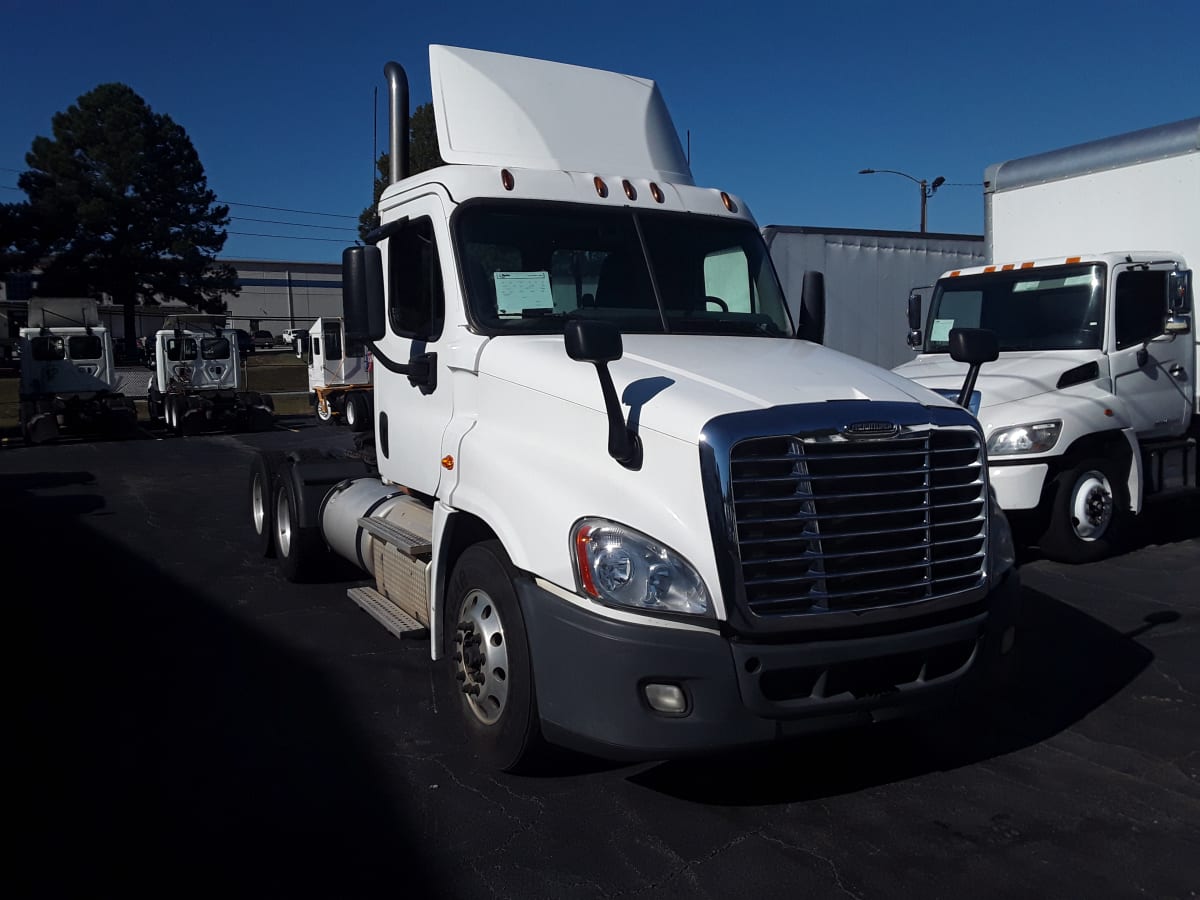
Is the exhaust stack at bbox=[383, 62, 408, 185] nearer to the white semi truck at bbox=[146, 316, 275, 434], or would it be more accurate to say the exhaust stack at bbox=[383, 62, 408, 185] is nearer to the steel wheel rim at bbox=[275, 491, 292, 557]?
the steel wheel rim at bbox=[275, 491, 292, 557]

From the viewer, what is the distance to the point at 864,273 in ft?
44.4

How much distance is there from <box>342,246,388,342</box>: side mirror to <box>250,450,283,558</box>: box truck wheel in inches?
134

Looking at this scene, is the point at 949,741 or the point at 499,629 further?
the point at 949,741

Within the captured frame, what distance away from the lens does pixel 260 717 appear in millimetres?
4992

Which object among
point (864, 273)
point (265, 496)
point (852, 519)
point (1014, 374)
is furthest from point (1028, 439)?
point (265, 496)

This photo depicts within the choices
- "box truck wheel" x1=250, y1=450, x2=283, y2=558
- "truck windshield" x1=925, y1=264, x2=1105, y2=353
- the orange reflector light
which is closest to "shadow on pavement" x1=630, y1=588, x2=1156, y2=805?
the orange reflector light

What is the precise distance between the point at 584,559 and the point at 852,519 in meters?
0.99

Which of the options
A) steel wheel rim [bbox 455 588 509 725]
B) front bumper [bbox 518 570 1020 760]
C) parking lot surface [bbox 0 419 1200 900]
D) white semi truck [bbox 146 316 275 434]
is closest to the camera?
front bumper [bbox 518 570 1020 760]

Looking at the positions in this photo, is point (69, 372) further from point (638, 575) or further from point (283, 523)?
point (638, 575)

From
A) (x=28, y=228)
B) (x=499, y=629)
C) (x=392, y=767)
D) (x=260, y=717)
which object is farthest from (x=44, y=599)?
(x=28, y=228)

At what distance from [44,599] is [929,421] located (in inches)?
258

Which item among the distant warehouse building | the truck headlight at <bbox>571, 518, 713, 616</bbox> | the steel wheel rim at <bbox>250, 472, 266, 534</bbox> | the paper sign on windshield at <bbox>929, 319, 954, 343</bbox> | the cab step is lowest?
the cab step

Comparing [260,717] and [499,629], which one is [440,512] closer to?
[499,629]

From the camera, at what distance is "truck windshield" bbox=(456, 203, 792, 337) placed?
4754 millimetres
